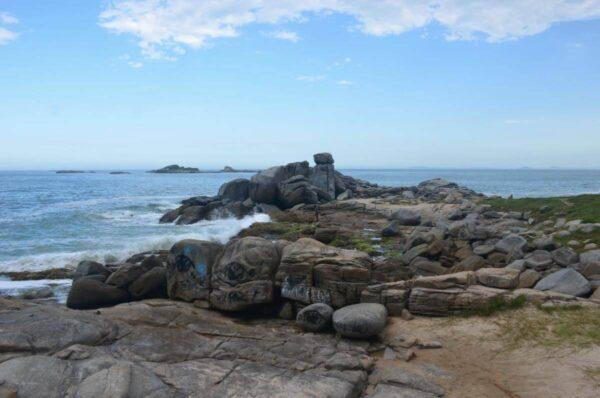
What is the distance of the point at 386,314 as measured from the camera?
12.1 meters

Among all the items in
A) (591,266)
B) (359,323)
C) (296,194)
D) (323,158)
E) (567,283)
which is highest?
(323,158)

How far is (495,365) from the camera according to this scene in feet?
31.2

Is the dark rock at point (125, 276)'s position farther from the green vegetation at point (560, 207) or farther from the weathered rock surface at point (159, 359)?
the green vegetation at point (560, 207)

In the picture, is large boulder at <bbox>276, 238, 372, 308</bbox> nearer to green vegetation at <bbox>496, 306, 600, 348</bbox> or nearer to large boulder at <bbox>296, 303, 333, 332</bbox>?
large boulder at <bbox>296, 303, 333, 332</bbox>

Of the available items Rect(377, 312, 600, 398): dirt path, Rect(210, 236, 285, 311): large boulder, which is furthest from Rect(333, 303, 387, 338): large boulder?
Rect(210, 236, 285, 311): large boulder

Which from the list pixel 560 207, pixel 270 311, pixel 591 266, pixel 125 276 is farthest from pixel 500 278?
pixel 560 207

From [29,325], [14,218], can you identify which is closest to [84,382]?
[29,325]

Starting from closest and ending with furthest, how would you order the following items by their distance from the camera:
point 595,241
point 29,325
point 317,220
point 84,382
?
point 84,382 < point 29,325 < point 595,241 < point 317,220

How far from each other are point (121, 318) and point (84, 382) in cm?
326

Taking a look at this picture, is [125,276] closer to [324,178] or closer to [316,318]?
[316,318]

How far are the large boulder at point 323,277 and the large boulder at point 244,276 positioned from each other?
1.35 ft

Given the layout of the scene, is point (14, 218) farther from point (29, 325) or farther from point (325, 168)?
point (29, 325)

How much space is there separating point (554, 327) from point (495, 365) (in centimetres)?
209

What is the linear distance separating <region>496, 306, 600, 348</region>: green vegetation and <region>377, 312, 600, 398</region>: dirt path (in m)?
0.20
